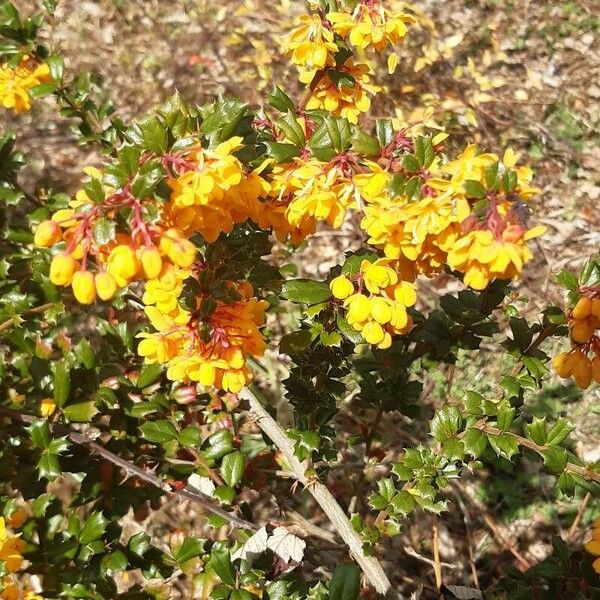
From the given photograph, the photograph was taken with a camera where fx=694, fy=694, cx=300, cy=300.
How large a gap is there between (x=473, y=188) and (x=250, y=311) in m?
0.53

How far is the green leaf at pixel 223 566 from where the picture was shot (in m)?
1.67

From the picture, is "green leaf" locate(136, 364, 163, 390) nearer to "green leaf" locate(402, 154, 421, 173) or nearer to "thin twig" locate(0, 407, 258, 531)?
"thin twig" locate(0, 407, 258, 531)

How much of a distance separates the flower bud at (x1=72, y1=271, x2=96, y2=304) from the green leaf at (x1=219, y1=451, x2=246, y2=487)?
2.60 ft

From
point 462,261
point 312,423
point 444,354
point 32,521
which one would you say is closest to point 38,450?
point 32,521

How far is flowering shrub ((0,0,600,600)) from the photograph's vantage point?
3.57 feet

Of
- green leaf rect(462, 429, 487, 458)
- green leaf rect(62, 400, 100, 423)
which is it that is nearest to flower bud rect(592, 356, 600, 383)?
green leaf rect(462, 429, 487, 458)

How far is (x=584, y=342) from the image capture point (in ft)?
4.47

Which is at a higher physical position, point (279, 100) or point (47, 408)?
point (279, 100)

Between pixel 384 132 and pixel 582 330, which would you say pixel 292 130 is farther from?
pixel 582 330

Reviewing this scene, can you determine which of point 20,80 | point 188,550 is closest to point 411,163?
point 188,550

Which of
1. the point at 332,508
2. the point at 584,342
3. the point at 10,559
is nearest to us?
the point at 584,342

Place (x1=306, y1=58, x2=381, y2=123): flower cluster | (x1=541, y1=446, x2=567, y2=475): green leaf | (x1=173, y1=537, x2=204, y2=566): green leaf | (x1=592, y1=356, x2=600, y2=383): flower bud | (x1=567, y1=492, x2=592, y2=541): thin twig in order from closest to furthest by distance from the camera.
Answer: (x1=592, y1=356, x2=600, y2=383): flower bud → (x1=541, y1=446, x2=567, y2=475): green leaf → (x1=306, y1=58, x2=381, y2=123): flower cluster → (x1=173, y1=537, x2=204, y2=566): green leaf → (x1=567, y1=492, x2=592, y2=541): thin twig

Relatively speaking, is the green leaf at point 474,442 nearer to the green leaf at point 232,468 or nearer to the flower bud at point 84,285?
the green leaf at point 232,468

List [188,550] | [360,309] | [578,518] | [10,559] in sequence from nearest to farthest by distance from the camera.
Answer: [360,309] → [10,559] → [188,550] → [578,518]
